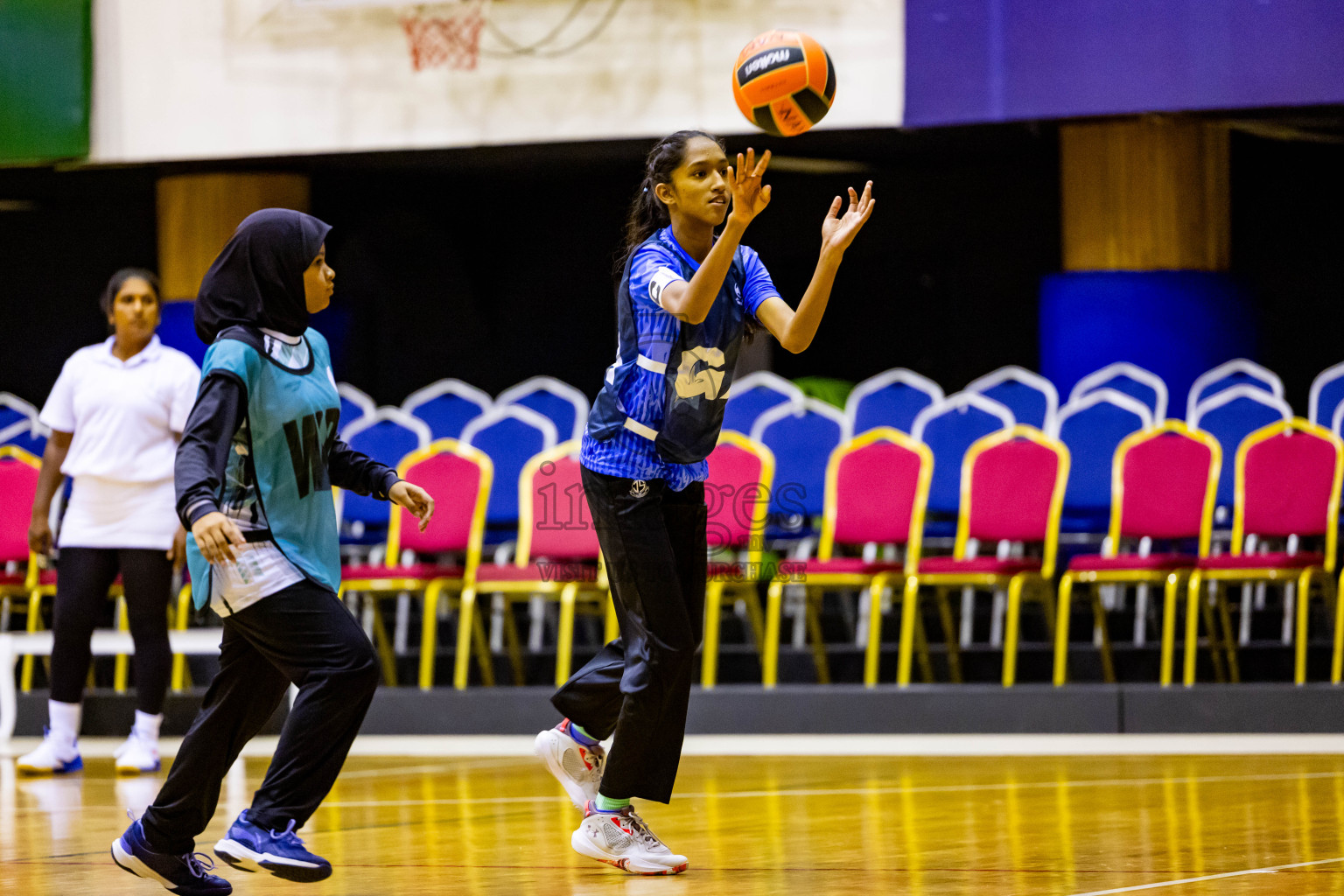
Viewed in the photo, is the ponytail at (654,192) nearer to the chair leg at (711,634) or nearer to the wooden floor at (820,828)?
the wooden floor at (820,828)

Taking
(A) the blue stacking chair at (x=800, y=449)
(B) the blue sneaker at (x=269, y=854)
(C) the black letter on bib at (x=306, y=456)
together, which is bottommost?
(B) the blue sneaker at (x=269, y=854)

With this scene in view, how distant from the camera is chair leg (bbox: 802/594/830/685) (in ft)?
22.7

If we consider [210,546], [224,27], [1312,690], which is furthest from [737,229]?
[224,27]

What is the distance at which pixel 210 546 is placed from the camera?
121 inches

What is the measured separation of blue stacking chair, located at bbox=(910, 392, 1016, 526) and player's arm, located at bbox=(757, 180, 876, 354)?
3983 mm

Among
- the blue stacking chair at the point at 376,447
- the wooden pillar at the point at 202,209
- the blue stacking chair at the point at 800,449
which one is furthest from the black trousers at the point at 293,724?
the wooden pillar at the point at 202,209

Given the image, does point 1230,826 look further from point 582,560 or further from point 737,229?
point 582,560

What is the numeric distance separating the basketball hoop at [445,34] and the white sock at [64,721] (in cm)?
399

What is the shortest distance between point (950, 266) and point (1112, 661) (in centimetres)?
560

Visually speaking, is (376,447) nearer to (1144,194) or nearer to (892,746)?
(892,746)

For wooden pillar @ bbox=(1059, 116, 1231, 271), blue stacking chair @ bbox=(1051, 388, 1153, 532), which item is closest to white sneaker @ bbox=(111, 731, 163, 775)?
blue stacking chair @ bbox=(1051, 388, 1153, 532)

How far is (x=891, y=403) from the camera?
8219 millimetres

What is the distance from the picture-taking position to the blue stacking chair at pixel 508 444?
7.76 metres

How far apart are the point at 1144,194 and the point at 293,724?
6.43 meters
